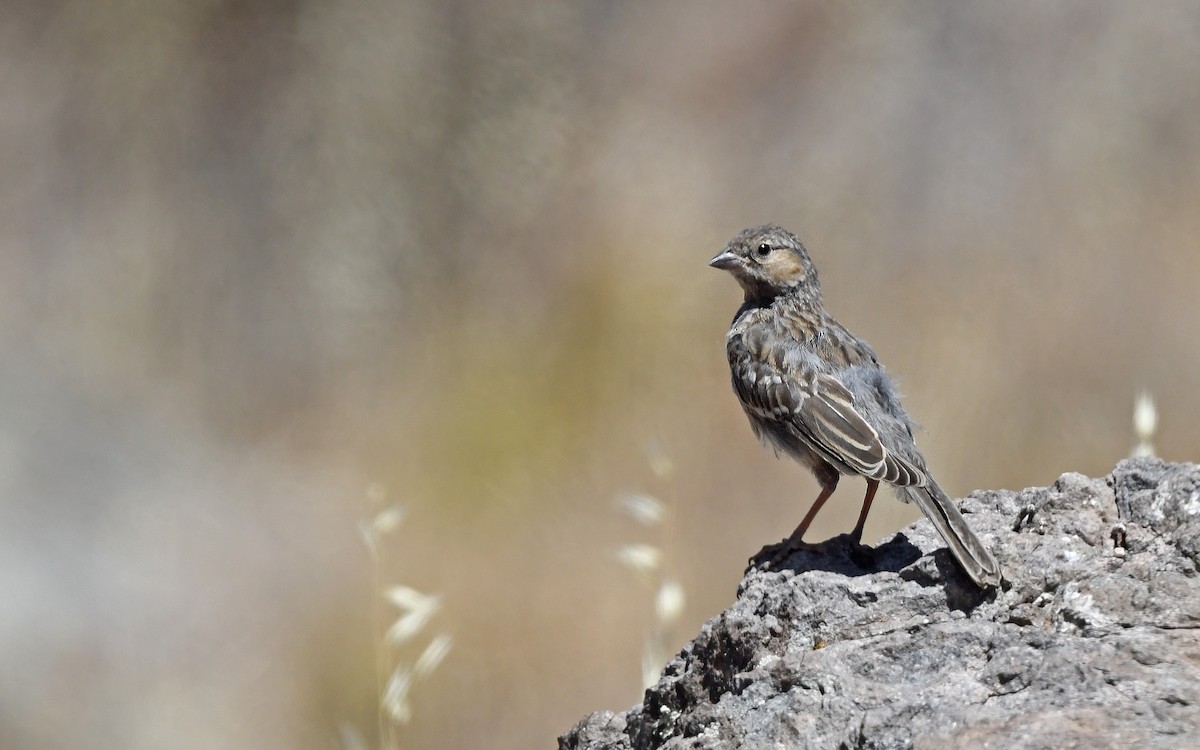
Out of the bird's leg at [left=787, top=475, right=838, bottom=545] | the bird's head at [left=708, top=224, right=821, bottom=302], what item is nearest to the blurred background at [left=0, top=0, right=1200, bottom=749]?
the bird's head at [left=708, top=224, right=821, bottom=302]

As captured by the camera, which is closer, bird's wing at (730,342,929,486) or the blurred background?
bird's wing at (730,342,929,486)

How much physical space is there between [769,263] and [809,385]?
955 millimetres

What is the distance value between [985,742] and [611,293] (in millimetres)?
5843

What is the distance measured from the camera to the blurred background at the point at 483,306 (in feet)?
25.4

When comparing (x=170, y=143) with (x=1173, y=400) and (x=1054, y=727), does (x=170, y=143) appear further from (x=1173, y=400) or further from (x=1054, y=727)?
(x=1054, y=727)

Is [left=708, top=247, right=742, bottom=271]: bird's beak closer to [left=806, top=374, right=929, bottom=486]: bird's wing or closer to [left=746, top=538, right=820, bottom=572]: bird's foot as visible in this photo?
[left=806, top=374, right=929, bottom=486]: bird's wing

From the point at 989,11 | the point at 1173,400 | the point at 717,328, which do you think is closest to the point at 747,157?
the point at 717,328

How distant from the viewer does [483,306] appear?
344 inches

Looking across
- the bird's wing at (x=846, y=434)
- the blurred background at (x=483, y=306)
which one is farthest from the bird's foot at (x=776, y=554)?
the blurred background at (x=483, y=306)

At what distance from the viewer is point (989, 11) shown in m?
8.77

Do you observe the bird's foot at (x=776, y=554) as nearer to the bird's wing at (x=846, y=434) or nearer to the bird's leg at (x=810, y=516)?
the bird's leg at (x=810, y=516)

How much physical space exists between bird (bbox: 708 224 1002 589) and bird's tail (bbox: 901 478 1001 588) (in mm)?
77

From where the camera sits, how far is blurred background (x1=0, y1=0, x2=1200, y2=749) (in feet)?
25.4

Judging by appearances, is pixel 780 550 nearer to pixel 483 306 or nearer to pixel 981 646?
pixel 981 646
